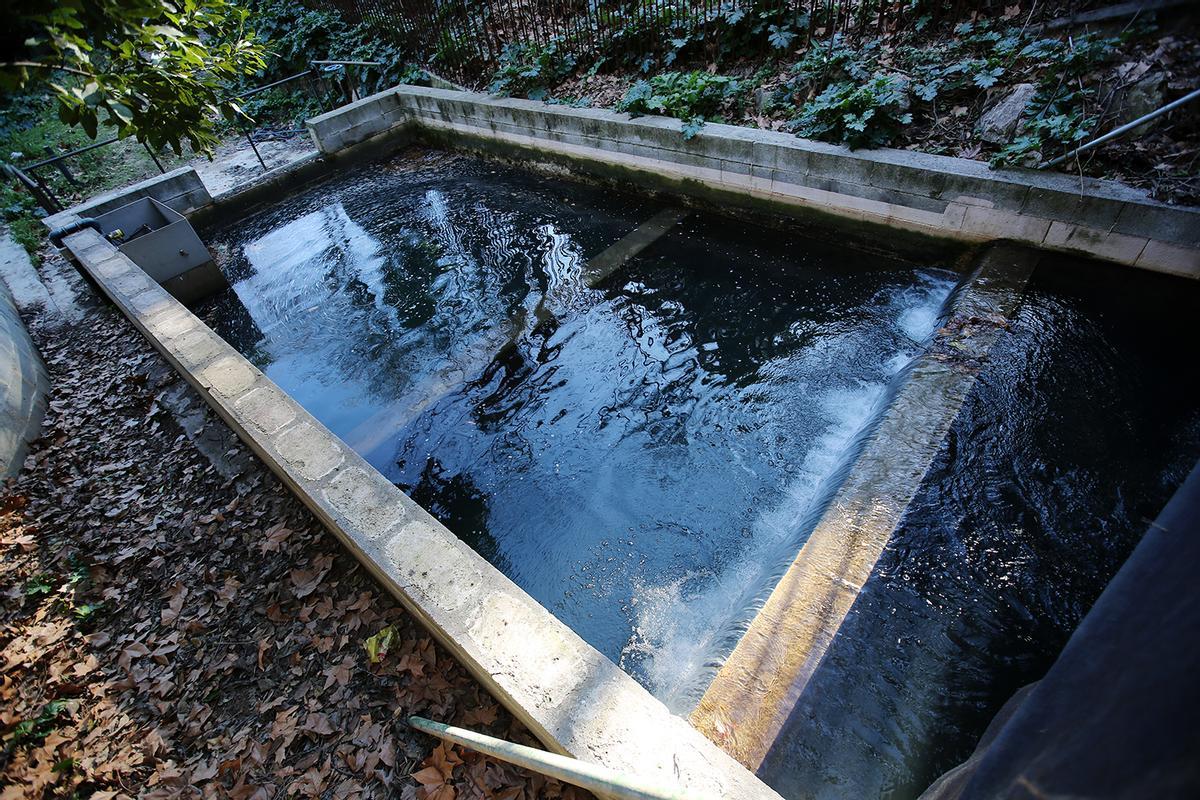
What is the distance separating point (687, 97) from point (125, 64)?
616 cm

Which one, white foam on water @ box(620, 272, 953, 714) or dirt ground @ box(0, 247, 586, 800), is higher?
dirt ground @ box(0, 247, 586, 800)

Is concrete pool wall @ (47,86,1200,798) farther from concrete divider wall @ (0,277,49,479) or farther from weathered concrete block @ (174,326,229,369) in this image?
concrete divider wall @ (0,277,49,479)

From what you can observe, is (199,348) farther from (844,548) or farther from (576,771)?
(844,548)

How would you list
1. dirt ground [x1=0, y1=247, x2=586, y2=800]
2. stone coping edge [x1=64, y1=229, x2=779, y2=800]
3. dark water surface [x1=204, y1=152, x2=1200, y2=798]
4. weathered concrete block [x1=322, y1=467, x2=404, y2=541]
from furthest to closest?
weathered concrete block [x1=322, y1=467, x2=404, y2=541] → dark water surface [x1=204, y1=152, x2=1200, y2=798] → dirt ground [x1=0, y1=247, x2=586, y2=800] → stone coping edge [x1=64, y1=229, x2=779, y2=800]

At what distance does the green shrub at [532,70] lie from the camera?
8773 millimetres

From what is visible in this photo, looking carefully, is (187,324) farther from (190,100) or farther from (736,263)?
(736,263)

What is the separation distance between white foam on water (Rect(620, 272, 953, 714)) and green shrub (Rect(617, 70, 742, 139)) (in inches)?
159

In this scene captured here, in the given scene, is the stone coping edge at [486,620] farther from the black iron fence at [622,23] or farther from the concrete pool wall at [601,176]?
the black iron fence at [622,23]

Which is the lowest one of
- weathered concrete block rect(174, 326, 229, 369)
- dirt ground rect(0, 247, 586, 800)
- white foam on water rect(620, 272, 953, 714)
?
white foam on water rect(620, 272, 953, 714)

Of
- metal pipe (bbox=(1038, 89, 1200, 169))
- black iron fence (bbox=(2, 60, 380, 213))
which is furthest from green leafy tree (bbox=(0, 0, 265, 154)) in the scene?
black iron fence (bbox=(2, 60, 380, 213))

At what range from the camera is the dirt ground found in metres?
2.66

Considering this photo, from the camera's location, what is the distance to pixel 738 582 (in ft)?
11.6

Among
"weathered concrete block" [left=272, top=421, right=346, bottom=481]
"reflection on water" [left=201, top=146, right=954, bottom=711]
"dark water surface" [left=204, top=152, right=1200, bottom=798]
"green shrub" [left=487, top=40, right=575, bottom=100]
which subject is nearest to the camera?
"dark water surface" [left=204, top=152, right=1200, bottom=798]

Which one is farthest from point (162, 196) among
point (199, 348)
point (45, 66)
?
point (45, 66)
